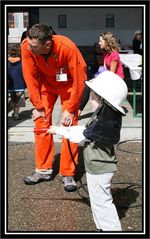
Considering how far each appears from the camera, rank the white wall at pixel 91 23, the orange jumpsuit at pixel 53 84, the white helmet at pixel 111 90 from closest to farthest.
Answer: the white helmet at pixel 111 90, the orange jumpsuit at pixel 53 84, the white wall at pixel 91 23

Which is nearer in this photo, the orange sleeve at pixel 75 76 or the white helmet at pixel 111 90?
the white helmet at pixel 111 90

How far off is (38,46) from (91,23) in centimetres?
1599

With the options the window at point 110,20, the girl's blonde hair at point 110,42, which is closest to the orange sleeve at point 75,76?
the girl's blonde hair at point 110,42

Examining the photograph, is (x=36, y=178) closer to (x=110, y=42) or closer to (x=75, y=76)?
Answer: (x=75, y=76)

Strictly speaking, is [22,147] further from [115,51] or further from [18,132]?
[115,51]

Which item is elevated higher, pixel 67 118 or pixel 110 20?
pixel 110 20

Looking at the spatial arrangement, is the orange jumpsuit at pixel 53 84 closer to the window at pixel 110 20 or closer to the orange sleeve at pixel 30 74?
the orange sleeve at pixel 30 74

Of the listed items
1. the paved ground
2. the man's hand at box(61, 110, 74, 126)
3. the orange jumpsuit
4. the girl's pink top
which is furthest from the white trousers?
the girl's pink top

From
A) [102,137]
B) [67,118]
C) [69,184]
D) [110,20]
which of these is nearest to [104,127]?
[102,137]

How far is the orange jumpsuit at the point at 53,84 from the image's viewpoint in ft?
15.0

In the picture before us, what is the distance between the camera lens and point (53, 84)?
4961 millimetres

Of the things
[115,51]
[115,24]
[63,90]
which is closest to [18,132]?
[115,51]
